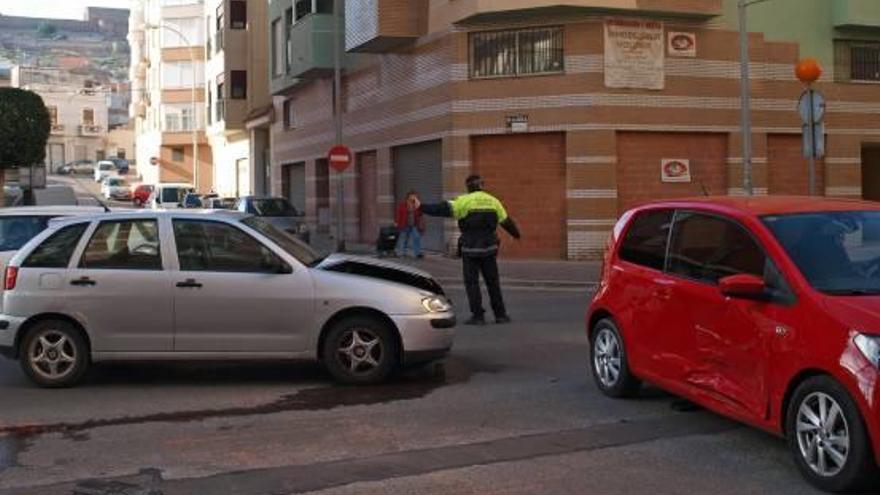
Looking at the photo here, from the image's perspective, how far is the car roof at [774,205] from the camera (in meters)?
6.68

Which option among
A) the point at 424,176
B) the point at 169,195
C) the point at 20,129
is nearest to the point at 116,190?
the point at 169,195

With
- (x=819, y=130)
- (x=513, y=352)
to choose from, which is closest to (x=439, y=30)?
(x=819, y=130)

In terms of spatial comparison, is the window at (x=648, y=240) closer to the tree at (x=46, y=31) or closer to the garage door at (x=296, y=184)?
the garage door at (x=296, y=184)

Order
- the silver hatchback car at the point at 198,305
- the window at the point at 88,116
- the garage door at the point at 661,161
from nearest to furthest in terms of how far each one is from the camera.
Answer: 1. the silver hatchback car at the point at 198,305
2. the garage door at the point at 661,161
3. the window at the point at 88,116

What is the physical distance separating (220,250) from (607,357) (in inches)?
131

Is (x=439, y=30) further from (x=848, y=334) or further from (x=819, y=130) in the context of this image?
(x=848, y=334)

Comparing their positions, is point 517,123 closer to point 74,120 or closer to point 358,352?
point 358,352

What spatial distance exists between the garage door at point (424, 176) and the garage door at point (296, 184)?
35.0 feet

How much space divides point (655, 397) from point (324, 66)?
25.9 meters

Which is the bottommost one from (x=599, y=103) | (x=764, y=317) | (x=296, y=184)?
(x=764, y=317)

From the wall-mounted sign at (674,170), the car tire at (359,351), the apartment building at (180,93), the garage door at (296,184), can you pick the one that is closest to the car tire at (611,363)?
the car tire at (359,351)

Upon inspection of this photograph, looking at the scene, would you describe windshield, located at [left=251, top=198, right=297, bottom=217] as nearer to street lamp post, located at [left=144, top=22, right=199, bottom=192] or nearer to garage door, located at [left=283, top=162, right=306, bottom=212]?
garage door, located at [left=283, top=162, right=306, bottom=212]

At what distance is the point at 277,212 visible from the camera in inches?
1064

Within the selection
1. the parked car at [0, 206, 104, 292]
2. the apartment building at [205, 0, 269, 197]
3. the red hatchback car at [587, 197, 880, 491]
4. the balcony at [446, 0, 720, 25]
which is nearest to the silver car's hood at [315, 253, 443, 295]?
the red hatchback car at [587, 197, 880, 491]
